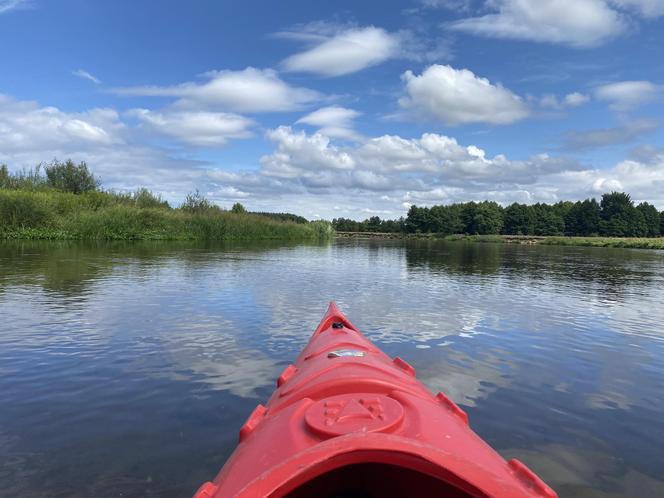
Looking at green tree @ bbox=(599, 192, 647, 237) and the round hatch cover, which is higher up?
green tree @ bbox=(599, 192, 647, 237)

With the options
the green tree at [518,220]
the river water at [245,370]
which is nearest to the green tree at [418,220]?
the green tree at [518,220]

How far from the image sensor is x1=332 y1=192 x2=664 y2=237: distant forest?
102 meters

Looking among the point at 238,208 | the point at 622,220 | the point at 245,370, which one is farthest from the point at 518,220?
the point at 245,370

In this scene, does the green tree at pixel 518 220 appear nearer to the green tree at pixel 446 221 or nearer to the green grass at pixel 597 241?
the green tree at pixel 446 221

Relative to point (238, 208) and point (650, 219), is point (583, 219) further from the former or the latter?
point (238, 208)

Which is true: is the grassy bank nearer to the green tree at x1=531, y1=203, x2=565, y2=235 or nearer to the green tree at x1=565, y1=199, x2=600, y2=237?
the green tree at x1=531, y1=203, x2=565, y2=235

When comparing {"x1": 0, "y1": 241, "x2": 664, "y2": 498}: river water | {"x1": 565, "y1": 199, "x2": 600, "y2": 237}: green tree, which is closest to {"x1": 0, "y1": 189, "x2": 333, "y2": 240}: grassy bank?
{"x1": 0, "y1": 241, "x2": 664, "y2": 498}: river water

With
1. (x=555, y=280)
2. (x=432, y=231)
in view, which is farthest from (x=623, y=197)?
(x=555, y=280)

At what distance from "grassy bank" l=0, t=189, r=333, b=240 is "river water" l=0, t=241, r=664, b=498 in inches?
908

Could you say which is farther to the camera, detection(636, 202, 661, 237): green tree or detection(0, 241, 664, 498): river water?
detection(636, 202, 661, 237): green tree

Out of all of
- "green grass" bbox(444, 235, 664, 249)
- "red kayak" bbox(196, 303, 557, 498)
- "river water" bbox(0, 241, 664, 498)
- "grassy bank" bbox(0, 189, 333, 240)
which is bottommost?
"river water" bbox(0, 241, 664, 498)

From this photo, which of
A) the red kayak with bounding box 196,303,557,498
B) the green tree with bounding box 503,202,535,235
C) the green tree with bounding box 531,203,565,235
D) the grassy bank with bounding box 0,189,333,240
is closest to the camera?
the red kayak with bounding box 196,303,557,498

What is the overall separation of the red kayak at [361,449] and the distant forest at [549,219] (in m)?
112

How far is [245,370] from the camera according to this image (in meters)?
7.32
